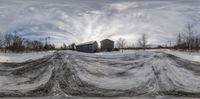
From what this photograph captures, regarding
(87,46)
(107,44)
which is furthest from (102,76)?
(107,44)

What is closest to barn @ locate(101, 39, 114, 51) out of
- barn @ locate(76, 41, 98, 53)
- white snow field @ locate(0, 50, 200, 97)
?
barn @ locate(76, 41, 98, 53)

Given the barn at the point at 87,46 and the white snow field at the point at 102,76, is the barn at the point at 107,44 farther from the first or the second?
the white snow field at the point at 102,76

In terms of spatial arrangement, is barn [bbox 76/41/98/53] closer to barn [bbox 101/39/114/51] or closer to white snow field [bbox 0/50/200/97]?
barn [bbox 101/39/114/51]

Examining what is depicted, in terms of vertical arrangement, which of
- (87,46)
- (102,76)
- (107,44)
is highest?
(107,44)

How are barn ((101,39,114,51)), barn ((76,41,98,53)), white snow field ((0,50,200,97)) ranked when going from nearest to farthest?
white snow field ((0,50,200,97))
barn ((76,41,98,53))
barn ((101,39,114,51))

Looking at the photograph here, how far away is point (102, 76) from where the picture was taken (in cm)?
1466

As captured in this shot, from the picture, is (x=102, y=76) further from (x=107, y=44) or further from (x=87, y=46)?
(x=107, y=44)

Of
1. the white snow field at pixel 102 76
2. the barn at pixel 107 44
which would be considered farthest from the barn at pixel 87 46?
the white snow field at pixel 102 76

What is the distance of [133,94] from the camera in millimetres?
→ 13258

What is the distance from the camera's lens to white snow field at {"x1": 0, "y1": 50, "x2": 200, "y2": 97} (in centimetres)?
1335

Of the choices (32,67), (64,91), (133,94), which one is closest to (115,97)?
(133,94)

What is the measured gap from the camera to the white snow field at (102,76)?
1335cm

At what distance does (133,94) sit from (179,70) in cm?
272

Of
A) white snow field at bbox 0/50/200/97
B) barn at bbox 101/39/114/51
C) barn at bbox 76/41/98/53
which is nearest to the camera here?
white snow field at bbox 0/50/200/97
